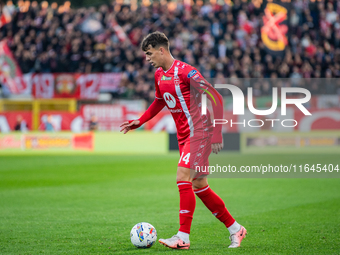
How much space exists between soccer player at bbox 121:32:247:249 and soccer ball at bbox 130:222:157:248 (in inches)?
4.5

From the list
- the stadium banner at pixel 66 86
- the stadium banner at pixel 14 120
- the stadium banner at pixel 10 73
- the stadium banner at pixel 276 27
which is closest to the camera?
the stadium banner at pixel 14 120

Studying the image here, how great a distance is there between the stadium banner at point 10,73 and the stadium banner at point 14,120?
179cm

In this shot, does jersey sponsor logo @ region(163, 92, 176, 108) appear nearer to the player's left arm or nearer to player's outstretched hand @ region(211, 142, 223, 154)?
the player's left arm

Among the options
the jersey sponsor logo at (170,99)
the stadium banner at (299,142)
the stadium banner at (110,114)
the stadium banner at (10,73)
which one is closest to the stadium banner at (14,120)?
the stadium banner at (10,73)

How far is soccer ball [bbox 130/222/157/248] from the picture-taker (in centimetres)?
455

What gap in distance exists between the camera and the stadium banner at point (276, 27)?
21.2 m

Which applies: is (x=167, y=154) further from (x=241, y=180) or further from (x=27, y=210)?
(x=27, y=210)

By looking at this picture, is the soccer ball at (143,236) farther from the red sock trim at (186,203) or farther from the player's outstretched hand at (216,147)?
the player's outstretched hand at (216,147)

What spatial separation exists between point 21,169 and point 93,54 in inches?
428

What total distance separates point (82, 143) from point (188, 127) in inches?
542

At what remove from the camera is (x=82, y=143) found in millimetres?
17891

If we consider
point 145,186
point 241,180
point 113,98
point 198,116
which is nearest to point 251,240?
point 198,116

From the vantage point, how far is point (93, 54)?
2267cm

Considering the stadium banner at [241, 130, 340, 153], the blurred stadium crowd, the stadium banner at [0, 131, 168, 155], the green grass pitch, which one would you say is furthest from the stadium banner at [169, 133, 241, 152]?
the green grass pitch
